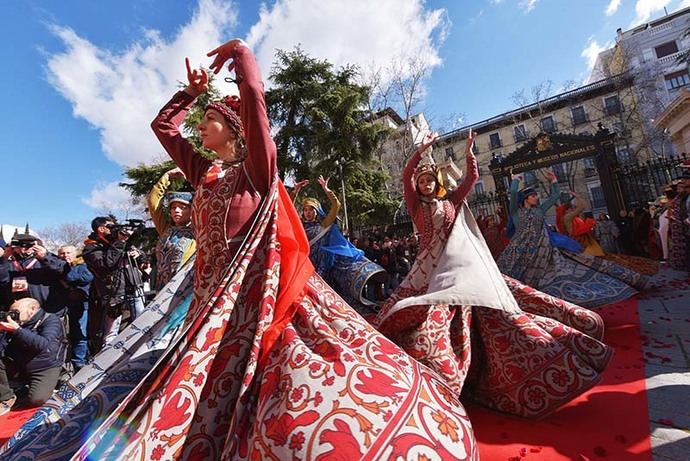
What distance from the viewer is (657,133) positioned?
1925 cm

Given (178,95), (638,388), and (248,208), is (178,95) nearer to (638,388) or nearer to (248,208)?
(248,208)

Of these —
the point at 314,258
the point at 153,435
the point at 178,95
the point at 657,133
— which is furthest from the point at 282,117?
the point at 657,133

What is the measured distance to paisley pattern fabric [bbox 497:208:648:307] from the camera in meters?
3.68

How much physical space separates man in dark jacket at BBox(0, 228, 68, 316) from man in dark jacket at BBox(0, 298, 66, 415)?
65cm

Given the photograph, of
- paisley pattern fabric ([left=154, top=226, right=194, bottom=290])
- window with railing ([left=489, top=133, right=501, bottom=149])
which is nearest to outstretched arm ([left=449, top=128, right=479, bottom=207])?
paisley pattern fabric ([left=154, top=226, right=194, bottom=290])

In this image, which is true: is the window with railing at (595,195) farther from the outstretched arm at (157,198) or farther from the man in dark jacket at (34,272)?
the man in dark jacket at (34,272)

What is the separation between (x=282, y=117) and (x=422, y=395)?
16.2 metres

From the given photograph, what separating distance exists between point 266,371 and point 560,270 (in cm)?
423

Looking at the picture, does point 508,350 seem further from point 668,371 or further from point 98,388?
point 98,388

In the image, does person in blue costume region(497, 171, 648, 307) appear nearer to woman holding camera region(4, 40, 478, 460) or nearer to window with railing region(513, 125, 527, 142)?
woman holding camera region(4, 40, 478, 460)

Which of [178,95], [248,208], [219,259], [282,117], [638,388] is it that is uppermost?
[282,117]

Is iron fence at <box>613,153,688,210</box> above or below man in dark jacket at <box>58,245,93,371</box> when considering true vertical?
above

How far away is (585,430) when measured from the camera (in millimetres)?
1662

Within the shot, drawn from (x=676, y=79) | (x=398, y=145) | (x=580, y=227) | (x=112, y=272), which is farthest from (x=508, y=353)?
(x=676, y=79)
